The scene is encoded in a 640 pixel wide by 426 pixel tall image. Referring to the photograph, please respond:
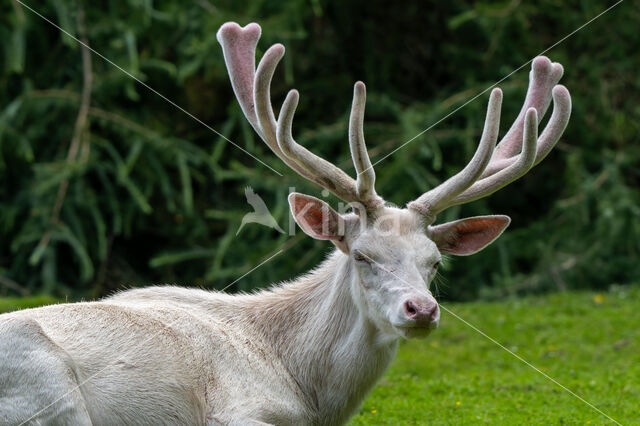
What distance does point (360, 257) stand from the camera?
5633 millimetres

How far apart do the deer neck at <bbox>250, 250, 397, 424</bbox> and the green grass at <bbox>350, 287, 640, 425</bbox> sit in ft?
3.48

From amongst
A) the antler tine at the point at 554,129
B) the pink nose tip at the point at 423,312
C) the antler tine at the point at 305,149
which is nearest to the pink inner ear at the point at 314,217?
the antler tine at the point at 305,149

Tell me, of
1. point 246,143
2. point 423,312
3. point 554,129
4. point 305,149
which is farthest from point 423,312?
point 246,143

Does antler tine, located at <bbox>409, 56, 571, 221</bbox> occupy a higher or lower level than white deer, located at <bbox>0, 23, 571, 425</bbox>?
higher

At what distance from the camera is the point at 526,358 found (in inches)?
404

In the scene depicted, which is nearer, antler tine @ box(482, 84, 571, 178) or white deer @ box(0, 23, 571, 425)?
white deer @ box(0, 23, 571, 425)

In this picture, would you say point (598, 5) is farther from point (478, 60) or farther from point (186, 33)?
point (186, 33)

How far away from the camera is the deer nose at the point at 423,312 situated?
5.01 meters

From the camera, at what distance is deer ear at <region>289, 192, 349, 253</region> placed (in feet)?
19.0

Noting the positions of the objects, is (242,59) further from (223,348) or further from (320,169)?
(223,348)

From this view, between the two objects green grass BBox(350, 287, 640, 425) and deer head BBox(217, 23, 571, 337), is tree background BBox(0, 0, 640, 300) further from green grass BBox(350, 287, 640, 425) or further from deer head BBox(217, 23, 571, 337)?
deer head BBox(217, 23, 571, 337)

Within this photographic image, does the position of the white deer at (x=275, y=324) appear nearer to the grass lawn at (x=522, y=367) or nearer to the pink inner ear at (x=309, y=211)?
the pink inner ear at (x=309, y=211)

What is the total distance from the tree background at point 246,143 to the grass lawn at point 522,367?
6.29 ft

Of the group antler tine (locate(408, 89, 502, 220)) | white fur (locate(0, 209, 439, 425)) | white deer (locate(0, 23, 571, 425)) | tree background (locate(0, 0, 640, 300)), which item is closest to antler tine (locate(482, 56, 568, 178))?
white deer (locate(0, 23, 571, 425))
